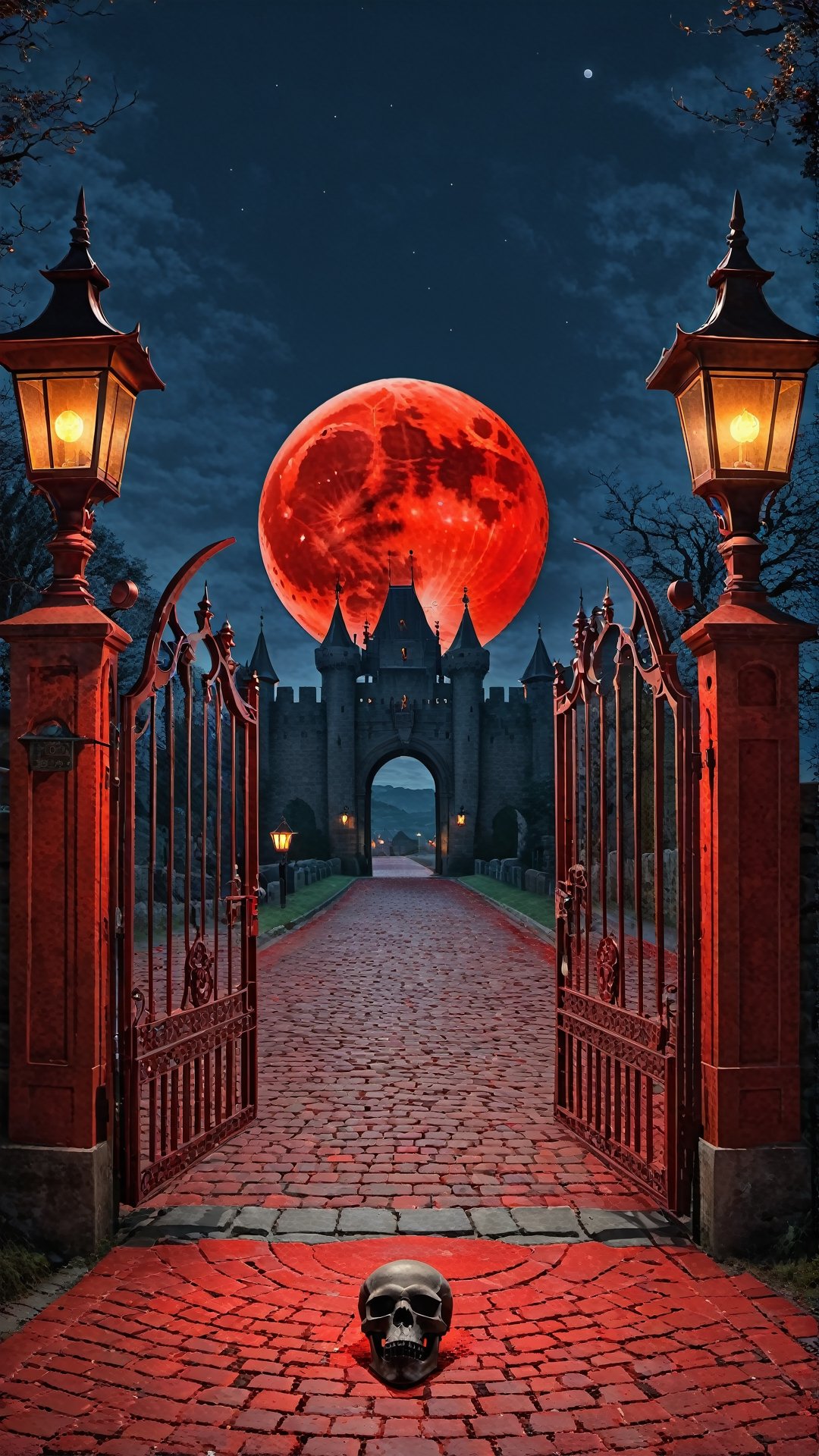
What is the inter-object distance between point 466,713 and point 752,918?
139ft

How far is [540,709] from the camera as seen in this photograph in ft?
158

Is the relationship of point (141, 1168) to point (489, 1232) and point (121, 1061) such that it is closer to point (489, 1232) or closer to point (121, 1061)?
point (121, 1061)

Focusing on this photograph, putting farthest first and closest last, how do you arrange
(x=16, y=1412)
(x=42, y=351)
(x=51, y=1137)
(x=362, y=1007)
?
(x=362, y=1007)
(x=42, y=351)
(x=51, y=1137)
(x=16, y=1412)

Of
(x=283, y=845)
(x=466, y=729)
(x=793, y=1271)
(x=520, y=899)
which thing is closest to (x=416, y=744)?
(x=466, y=729)

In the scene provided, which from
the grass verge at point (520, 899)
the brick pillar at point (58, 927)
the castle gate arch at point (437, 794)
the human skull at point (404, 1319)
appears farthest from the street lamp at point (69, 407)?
the castle gate arch at point (437, 794)

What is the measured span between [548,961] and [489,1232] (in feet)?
30.6

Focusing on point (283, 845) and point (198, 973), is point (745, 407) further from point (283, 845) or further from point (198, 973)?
point (283, 845)

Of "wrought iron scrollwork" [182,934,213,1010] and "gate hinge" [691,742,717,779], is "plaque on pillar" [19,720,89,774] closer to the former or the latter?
"wrought iron scrollwork" [182,934,213,1010]

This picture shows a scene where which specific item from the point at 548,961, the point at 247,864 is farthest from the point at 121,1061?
the point at 548,961

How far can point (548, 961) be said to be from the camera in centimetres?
1368

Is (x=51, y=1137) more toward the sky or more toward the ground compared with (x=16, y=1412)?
more toward the sky

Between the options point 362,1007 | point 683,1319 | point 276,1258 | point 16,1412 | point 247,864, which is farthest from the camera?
point 362,1007

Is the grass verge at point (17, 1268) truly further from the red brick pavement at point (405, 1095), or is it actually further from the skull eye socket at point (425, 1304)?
the skull eye socket at point (425, 1304)

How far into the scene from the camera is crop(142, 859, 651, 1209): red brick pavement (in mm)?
5133
